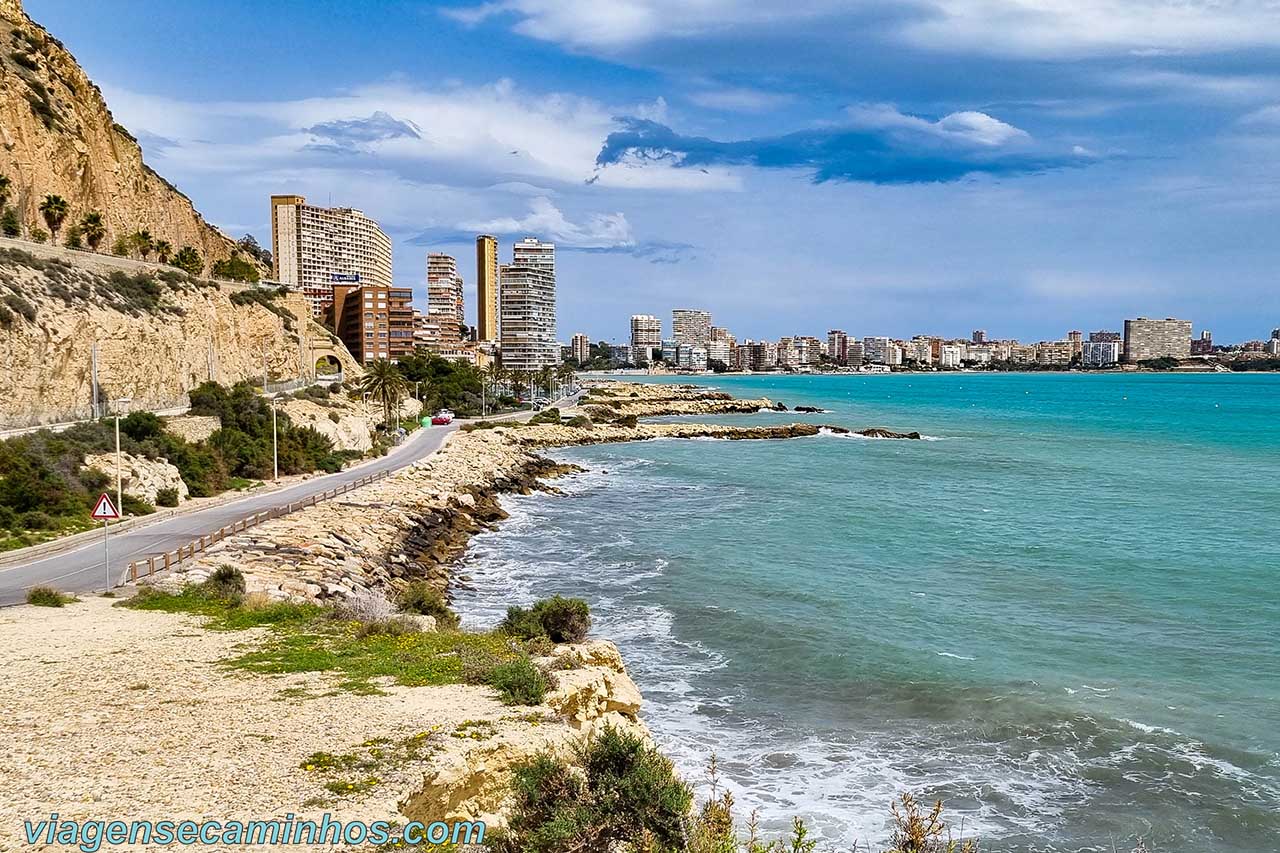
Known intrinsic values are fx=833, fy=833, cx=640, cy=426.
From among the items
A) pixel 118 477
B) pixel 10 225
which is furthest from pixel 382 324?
pixel 118 477

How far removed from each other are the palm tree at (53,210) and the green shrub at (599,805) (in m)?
49.6

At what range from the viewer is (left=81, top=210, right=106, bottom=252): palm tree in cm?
4609

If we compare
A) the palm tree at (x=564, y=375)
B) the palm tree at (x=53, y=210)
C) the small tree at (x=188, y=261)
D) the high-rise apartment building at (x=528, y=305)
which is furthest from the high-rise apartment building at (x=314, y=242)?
the palm tree at (x=53, y=210)

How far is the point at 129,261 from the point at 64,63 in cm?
1802

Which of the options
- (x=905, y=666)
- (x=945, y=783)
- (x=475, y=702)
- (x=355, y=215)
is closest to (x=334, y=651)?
(x=475, y=702)

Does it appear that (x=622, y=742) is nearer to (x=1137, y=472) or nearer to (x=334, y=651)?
(x=334, y=651)

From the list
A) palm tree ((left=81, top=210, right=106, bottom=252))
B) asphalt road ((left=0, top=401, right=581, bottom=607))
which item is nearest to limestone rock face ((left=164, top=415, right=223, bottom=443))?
asphalt road ((left=0, top=401, right=581, bottom=607))

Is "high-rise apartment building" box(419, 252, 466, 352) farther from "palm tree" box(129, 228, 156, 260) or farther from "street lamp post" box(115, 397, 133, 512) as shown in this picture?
"street lamp post" box(115, 397, 133, 512)

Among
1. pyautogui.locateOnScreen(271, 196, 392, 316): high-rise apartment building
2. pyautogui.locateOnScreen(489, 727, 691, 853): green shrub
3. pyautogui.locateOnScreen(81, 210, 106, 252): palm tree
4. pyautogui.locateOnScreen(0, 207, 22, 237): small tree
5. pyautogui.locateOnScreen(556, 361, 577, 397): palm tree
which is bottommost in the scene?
pyautogui.locateOnScreen(489, 727, 691, 853): green shrub

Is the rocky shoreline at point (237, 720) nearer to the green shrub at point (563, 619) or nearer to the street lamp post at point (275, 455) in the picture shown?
the green shrub at point (563, 619)

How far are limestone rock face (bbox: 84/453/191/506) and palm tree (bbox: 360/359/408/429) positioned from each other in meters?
24.8

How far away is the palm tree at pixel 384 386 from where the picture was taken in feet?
178

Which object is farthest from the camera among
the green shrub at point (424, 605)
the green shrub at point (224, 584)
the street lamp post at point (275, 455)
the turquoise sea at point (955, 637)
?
the street lamp post at point (275, 455)

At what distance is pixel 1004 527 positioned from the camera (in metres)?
32.3
